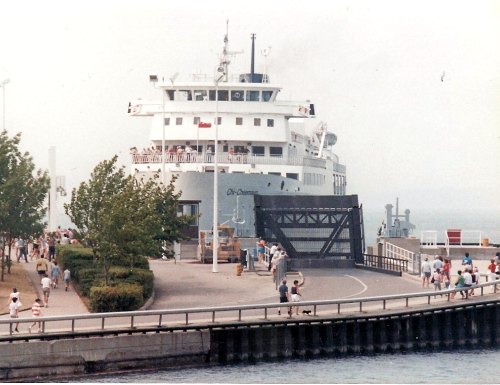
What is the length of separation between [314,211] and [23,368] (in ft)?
95.0

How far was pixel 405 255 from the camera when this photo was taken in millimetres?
61031

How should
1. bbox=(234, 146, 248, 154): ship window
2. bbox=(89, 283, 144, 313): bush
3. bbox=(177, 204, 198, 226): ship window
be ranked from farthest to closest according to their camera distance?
bbox=(234, 146, 248, 154): ship window < bbox=(177, 204, 198, 226): ship window < bbox=(89, 283, 144, 313): bush

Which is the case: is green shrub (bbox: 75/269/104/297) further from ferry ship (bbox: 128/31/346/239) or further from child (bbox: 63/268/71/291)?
ferry ship (bbox: 128/31/346/239)

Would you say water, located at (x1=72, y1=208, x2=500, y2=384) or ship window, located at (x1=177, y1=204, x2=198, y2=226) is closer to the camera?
water, located at (x1=72, y1=208, x2=500, y2=384)

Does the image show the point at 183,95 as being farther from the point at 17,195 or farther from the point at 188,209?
the point at 17,195

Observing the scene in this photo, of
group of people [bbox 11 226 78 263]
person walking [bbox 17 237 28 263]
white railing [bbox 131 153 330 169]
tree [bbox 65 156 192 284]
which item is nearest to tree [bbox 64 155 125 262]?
tree [bbox 65 156 192 284]

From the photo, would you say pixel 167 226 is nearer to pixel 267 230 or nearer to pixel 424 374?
pixel 267 230

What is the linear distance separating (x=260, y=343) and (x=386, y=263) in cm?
2219

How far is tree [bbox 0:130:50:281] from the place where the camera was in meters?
50.6

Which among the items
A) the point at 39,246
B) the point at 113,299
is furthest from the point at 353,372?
the point at 39,246

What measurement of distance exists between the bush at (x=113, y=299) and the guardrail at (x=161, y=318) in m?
0.97

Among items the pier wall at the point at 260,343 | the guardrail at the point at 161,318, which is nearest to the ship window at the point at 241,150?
the guardrail at the point at 161,318

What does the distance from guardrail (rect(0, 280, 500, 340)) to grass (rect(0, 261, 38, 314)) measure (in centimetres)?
431

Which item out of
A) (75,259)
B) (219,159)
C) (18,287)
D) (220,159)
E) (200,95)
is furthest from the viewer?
(200,95)
